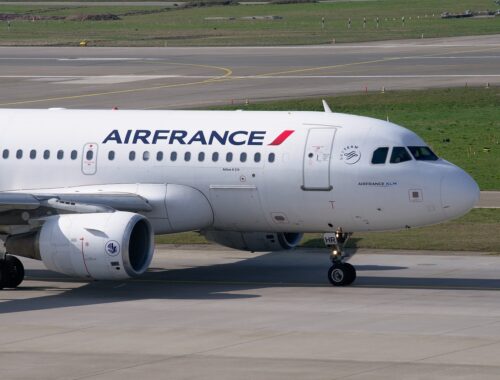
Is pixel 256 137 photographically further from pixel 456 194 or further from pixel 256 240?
pixel 456 194

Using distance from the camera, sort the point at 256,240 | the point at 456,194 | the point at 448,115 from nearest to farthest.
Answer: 1. the point at 456,194
2. the point at 256,240
3. the point at 448,115

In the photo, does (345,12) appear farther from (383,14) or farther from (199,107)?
(199,107)

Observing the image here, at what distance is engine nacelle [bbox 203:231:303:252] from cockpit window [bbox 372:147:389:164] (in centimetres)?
409

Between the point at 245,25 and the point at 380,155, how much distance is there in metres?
102

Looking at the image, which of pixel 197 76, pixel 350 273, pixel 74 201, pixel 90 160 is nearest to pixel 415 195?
pixel 350 273

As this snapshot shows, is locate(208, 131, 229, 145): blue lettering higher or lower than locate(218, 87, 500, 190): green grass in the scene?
higher

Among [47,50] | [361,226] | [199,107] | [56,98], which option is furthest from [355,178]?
[47,50]

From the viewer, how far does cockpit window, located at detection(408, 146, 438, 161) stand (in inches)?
1336

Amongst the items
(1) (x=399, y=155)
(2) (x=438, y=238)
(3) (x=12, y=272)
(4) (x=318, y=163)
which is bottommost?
(2) (x=438, y=238)

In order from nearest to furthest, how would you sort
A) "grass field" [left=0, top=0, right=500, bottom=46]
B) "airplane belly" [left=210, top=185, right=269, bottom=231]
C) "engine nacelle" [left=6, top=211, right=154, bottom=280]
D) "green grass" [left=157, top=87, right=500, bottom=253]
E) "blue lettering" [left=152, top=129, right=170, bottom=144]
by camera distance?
"engine nacelle" [left=6, top=211, right=154, bottom=280], "airplane belly" [left=210, top=185, right=269, bottom=231], "blue lettering" [left=152, top=129, right=170, bottom=144], "green grass" [left=157, top=87, right=500, bottom=253], "grass field" [left=0, top=0, right=500, bottom=46]

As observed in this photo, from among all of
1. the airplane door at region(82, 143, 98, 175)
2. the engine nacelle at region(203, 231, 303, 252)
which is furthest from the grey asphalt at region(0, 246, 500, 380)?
the airplane door at region(82, 143, 98, 175)

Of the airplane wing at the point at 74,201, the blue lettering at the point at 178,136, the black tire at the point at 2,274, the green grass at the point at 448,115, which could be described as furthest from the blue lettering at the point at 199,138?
the green grass at the point at 448,115

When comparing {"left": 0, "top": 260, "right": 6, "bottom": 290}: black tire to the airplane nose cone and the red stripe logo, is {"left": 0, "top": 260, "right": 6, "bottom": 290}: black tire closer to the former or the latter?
the red stripe logo

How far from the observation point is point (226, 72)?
8938 centimetres
